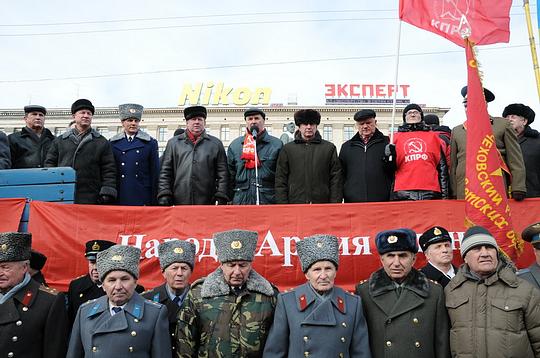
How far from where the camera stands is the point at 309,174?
6387mm

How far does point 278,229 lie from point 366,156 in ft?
5.05

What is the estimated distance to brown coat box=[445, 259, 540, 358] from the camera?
372cm

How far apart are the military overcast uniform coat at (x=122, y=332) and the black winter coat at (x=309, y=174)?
9.12 ft

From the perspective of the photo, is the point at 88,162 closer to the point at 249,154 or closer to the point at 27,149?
the point at 27,149

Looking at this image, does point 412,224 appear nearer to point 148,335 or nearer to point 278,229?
point 278,229

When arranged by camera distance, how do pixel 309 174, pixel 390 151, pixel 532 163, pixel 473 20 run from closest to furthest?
pixel 390 151 < pixel 309 174 < pixel 532 163 < pixel 473 20

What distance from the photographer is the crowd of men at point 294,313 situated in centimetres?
377

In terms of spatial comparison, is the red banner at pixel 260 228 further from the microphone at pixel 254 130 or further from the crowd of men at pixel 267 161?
the microphone at pixel 254 130

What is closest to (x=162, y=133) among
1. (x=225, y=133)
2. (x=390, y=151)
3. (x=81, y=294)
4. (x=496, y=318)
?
(x=225, y=133)

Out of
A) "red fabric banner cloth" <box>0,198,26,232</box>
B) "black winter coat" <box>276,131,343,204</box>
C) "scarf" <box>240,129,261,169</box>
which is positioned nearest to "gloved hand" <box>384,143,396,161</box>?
"black winter coat" <box>276,131,343,204</box>

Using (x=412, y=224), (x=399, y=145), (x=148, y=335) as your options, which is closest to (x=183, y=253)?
(x=148, y=335)

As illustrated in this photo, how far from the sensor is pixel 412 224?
5.77 metres

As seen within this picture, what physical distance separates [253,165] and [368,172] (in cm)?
149

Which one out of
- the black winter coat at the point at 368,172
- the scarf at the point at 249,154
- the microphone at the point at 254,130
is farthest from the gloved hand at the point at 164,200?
the black winter coat at the point at 368,172
